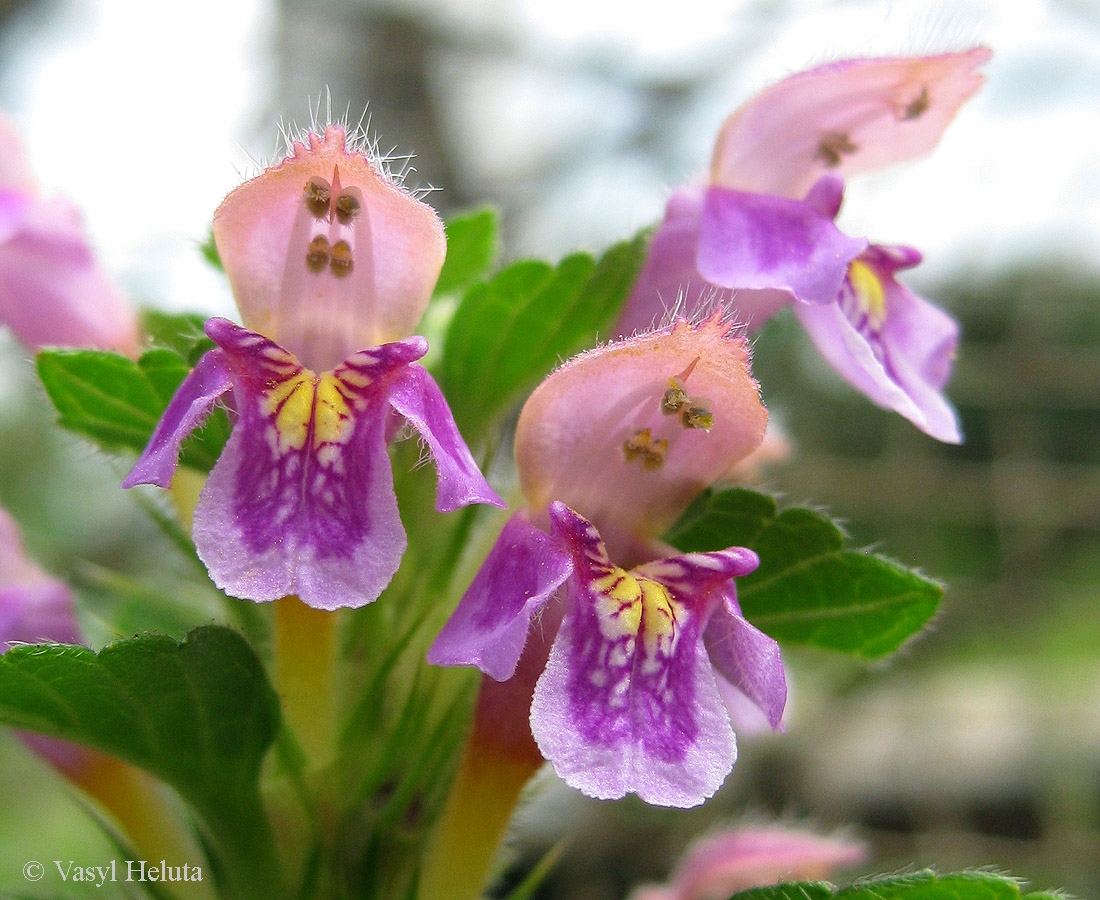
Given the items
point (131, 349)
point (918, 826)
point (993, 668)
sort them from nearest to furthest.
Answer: point (131, 349), point (918, 826), point (993, 668)

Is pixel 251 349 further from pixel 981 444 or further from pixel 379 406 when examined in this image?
pixel 981 444

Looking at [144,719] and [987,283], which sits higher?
[987,283]

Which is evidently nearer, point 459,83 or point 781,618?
point 781,618

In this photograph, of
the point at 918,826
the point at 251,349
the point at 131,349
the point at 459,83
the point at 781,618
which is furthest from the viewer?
the point at 459,83

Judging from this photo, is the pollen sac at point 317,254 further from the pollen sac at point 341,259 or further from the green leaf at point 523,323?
the green leaf at point 523,323

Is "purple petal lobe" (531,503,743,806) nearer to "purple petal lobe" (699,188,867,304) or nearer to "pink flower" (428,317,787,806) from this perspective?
"pink flower" (428,317,787,806)

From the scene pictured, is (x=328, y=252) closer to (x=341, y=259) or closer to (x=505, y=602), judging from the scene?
(x=341, y=259)

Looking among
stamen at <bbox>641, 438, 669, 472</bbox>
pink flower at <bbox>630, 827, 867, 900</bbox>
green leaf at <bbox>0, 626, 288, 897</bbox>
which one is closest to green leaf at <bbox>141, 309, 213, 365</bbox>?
green leaf at <bbox>0, 626, 288, 897</bbox>

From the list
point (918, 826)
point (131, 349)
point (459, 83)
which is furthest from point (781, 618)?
point (459, 83)
